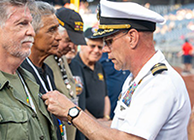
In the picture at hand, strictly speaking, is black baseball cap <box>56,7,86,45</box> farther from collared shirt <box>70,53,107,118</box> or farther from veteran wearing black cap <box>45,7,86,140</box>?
collared shirt <box>70,53,107,118</box>

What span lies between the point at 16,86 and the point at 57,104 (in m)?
0.36

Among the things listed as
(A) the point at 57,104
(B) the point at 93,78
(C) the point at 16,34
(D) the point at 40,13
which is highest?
(D) the point at 40,13

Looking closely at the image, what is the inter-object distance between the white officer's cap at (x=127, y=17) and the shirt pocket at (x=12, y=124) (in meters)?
1.04

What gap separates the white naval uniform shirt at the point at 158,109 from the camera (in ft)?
5.45

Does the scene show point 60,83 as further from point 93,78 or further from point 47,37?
point 93,78

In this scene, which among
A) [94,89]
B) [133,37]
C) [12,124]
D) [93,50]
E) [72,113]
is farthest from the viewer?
[93,50]

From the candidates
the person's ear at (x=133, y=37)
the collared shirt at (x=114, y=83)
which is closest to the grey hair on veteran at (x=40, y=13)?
the person's ear at (x=133, y=37)

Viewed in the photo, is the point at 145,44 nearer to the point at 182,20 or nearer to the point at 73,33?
the point at 73,33

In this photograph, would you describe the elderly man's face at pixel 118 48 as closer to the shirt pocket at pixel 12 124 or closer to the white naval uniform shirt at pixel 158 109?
the white naval uniform shirt at pixel 158 109

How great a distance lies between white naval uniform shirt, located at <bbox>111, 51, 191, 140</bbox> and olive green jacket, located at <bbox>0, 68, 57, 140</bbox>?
62 cm

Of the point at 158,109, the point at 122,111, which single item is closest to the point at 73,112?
the point at 122,111

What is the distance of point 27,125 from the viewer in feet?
4.71

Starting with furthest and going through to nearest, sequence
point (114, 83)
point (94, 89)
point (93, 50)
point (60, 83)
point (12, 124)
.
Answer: point (114, 83), point (93, 50), point (94, 89), point (60, 83), point (12, 124)

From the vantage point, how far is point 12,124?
135 centimetres
